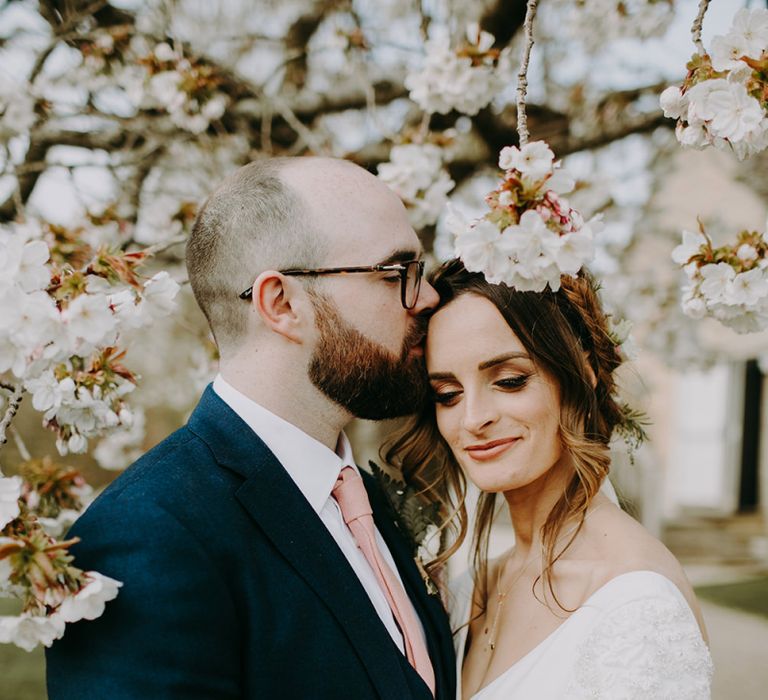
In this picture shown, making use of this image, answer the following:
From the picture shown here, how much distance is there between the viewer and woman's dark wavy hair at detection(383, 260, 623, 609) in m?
2.43

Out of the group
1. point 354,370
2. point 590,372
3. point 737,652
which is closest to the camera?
point 354,370

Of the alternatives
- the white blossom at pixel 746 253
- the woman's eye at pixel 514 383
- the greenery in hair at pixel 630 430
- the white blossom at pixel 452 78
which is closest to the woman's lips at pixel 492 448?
the woman's eye at pixel 514 383

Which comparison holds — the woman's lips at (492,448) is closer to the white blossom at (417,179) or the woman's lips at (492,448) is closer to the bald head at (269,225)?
the bald head at (269,225)

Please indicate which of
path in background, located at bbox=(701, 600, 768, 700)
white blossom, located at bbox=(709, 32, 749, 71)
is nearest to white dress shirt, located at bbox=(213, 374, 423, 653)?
white blossom, located at bbox=(709, 32, 749, 71)

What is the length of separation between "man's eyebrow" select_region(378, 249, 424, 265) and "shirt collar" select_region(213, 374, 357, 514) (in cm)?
50

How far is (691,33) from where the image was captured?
188 cm

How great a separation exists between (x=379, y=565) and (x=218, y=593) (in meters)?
0.53

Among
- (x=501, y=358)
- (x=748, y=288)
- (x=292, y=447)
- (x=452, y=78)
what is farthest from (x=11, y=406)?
(x=452, y=78)

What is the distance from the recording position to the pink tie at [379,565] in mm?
2059

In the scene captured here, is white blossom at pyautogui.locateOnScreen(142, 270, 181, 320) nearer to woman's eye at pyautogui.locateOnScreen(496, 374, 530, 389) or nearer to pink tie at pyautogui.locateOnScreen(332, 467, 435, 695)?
pink tie at pyautogui.locateOnScreen(332, 467, 435, 695)

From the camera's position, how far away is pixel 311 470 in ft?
6.86

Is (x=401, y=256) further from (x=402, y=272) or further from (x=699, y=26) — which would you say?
(x=699, y=26)

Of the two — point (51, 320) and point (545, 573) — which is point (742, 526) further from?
point (51, 320)

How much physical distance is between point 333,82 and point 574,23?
1468 mm
